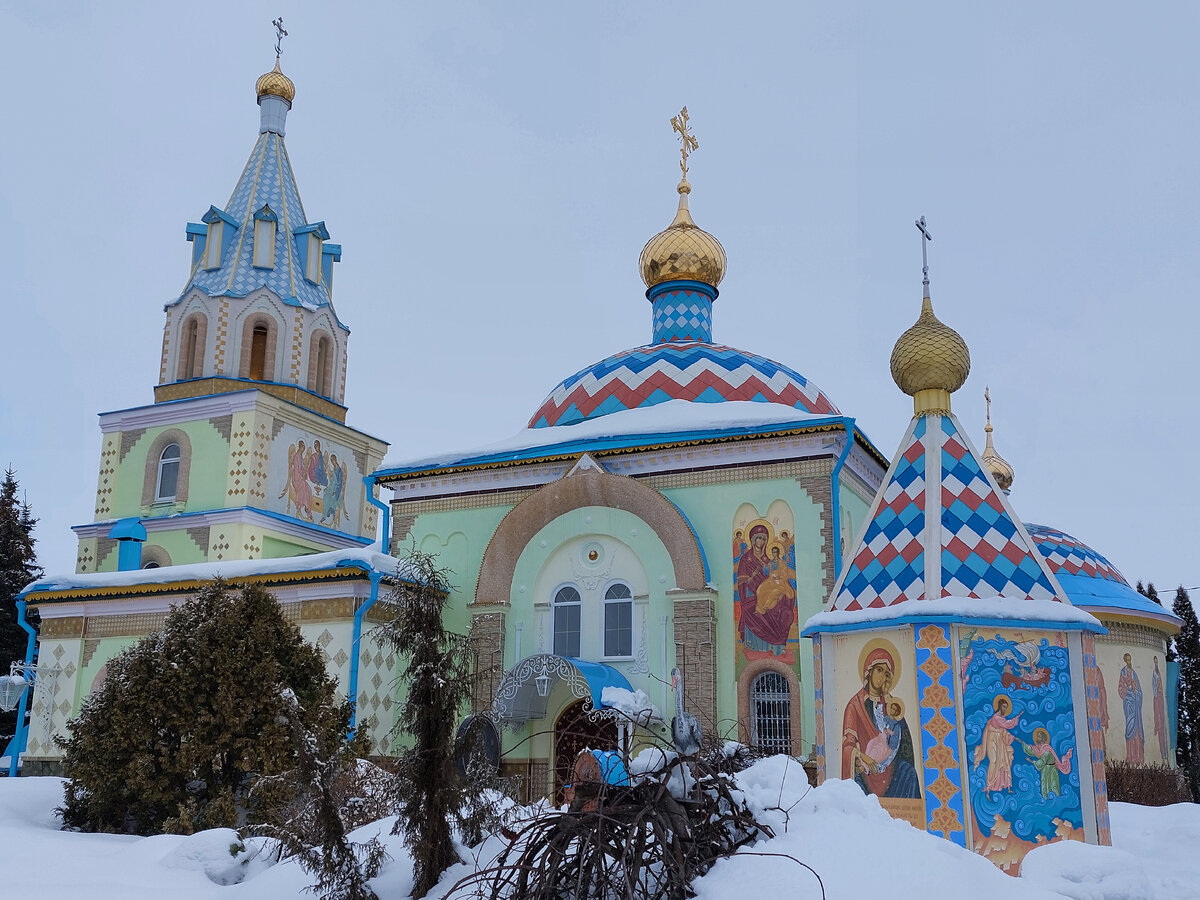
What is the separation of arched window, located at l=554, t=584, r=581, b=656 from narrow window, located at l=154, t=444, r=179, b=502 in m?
10.6

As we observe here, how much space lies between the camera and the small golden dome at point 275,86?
24812mm

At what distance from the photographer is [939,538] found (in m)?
8.93

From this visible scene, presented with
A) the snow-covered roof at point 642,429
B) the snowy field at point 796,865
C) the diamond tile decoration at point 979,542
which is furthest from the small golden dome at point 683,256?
the snowy field at point 796,865

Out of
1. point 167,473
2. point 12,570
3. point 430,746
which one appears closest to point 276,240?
point 167,473

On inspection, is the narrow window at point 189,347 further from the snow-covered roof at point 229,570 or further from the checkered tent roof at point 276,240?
the snow-covered roof at point 229,570

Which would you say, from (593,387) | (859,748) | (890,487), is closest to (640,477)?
(593,387)

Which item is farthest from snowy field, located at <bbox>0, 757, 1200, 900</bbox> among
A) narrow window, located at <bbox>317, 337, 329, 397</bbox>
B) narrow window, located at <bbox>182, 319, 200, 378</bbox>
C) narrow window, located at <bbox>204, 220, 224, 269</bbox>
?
narrow window, located at <bbox>204, 220, 224, 269</bbox>

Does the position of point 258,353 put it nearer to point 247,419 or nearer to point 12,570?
point 247,419

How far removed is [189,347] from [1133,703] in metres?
17.3

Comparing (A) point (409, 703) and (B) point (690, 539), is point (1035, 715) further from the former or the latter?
(B) point (690, 539)

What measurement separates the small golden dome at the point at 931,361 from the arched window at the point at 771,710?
4322mm

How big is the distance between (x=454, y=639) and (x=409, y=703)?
21.3 inches

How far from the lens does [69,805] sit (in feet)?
39.9

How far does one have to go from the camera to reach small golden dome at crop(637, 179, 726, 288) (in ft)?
60.7
